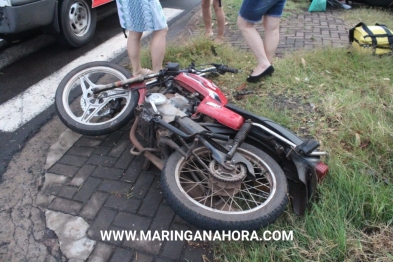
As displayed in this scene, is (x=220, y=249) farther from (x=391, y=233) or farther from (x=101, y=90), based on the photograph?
(x=101, y=90)

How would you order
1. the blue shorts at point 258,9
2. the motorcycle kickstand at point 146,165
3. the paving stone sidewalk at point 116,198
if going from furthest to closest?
the blue shorts at point 258,9 < the motorcycle kickstand at point 146,165 < the paving stone sidewalk at point 116,198

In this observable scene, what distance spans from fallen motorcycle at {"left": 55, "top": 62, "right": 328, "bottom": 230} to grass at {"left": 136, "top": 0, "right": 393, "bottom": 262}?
20cm

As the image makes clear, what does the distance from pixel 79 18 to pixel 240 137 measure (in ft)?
11.9

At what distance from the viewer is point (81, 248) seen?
2.14 meters

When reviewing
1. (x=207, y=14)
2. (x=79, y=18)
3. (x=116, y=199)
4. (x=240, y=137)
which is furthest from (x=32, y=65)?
(x=240, y=137)

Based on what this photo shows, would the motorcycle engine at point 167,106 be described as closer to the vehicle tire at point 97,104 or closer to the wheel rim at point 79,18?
the vehicle tire at point 97,104

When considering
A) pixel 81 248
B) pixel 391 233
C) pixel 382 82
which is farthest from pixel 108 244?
pixel 382 82

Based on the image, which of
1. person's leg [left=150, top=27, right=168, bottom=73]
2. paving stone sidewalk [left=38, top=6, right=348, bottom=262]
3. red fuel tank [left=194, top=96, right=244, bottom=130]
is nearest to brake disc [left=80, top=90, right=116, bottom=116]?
Result: paving stone sidewalk [left=38, top=6, right=348, bottom=262]

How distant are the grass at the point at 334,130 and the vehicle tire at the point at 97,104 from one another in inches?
45.8

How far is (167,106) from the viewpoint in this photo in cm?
262

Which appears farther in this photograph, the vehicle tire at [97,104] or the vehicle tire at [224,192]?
the vehicle tire at [97,104]

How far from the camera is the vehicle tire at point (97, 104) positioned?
9.47 ft

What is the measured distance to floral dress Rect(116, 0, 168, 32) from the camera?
3.21 m

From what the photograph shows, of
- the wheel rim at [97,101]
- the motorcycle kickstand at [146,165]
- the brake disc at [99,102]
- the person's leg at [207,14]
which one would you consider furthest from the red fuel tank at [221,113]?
the person's leg at [207,14]
